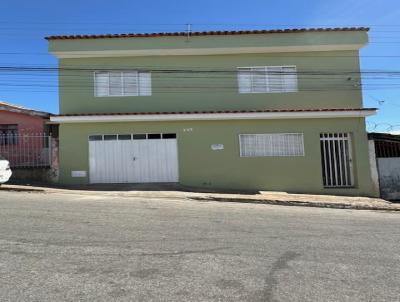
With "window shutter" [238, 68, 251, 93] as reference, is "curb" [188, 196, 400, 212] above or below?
below

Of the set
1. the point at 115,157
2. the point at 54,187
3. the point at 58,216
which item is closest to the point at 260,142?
the point at 115,157

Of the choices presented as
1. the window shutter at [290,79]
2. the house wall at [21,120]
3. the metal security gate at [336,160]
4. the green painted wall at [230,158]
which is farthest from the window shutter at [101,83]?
the metal security gate at [336,160]

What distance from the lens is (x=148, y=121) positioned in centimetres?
1568

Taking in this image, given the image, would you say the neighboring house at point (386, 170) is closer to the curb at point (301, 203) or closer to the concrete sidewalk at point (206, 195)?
the concrete sidewalk at point (206, 195)

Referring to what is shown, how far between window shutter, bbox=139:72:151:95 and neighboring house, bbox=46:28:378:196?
0.04 m

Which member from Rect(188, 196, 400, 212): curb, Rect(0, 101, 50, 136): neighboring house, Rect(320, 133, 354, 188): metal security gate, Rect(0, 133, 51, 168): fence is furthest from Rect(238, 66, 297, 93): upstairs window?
Rect(0, 101, 50, 136): neighboring house

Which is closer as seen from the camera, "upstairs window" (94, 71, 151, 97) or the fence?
the fence

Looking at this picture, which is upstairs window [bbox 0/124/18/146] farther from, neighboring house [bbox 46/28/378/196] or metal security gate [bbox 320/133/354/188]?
metal security gate [bbox 320/133/354/188]

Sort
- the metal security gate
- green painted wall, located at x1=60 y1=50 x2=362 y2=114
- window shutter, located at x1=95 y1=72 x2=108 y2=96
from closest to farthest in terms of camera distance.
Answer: the metal security gate, green painted wall, located at x1=60 y1=50 x2=362 y2=114, window shutter, located at x1=95 y1=72 x2=108 y2=96

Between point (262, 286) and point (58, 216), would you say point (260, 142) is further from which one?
point (262, 286)

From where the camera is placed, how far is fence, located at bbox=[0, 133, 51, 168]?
15711 millimetres

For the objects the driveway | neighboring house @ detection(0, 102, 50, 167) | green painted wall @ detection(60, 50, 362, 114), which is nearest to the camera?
the driveway

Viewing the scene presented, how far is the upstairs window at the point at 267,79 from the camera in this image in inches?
659

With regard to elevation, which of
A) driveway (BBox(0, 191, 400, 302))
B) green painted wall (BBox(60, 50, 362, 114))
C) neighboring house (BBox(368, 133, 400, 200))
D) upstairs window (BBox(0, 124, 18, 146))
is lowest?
driveway (BBox(0, 191, 400, 302))
